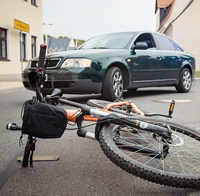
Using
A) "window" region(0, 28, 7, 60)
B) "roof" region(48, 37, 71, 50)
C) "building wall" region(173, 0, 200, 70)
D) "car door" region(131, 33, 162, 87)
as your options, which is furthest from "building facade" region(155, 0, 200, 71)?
"roof" region(48, 37, 71, 50)

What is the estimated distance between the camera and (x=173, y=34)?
1564 inches

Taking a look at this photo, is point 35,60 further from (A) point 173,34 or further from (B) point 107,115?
(A) point 173,34

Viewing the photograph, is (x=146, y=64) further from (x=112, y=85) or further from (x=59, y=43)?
(x=59, y=43)

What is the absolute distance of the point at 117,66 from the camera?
738 cm

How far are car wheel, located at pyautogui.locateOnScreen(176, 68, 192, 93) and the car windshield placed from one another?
2.24 metres

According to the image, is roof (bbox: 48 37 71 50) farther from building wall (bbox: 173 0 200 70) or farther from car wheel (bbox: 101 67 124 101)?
car wheel (bbox: 101 67 124 101)

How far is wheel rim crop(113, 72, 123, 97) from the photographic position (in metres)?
7.07

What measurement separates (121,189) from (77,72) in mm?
4369

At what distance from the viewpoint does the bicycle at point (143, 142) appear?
2.18 metres

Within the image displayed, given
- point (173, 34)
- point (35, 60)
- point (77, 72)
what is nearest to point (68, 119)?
point (77, 72)

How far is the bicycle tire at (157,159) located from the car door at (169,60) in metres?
6.06

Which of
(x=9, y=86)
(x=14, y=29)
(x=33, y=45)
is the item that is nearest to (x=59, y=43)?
(x=33, y=45)

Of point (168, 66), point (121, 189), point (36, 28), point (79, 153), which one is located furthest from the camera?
point (36, 28)

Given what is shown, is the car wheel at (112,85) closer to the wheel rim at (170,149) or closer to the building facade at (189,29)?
the wheel rim at (170,149)
